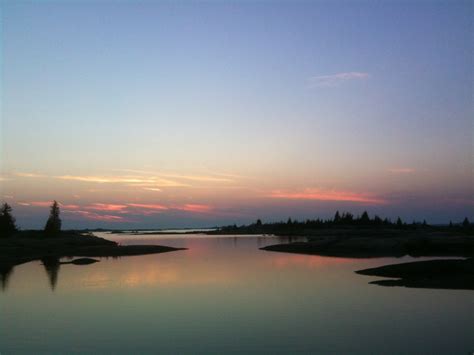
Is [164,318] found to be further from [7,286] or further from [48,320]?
[7,286]

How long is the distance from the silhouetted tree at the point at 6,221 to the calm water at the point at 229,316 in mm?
60546

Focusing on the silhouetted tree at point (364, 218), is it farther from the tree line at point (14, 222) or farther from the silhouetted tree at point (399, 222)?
the tree line at point (14, 222)

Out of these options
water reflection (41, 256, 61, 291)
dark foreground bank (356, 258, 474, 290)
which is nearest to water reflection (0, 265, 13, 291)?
water reflection (41, 256, 61, 291)

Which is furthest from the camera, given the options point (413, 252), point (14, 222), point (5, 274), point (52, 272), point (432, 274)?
point (14, 222)

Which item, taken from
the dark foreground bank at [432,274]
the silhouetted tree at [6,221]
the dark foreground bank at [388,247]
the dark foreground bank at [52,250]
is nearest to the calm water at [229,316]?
the dark foreground bank at [432,274]

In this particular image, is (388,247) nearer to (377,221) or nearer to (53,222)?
(53,222)

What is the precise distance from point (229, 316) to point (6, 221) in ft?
301

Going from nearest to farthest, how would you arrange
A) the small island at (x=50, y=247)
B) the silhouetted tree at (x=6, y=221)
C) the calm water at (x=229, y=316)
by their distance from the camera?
the calm water at (x=229, y=316)
the small island at (x=50, y=247)
the silhouetted tree at (x=6, y=221)

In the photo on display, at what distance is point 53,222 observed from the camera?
4626 inches

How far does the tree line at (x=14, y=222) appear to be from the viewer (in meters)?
104

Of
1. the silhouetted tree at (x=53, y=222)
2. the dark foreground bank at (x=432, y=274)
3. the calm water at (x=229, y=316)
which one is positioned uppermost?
the silhouetted tree at (x=53, y=222)

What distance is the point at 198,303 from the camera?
35.2 m

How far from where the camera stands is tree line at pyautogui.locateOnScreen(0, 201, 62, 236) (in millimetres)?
103500

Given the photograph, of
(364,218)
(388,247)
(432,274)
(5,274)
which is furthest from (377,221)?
(5,274)
